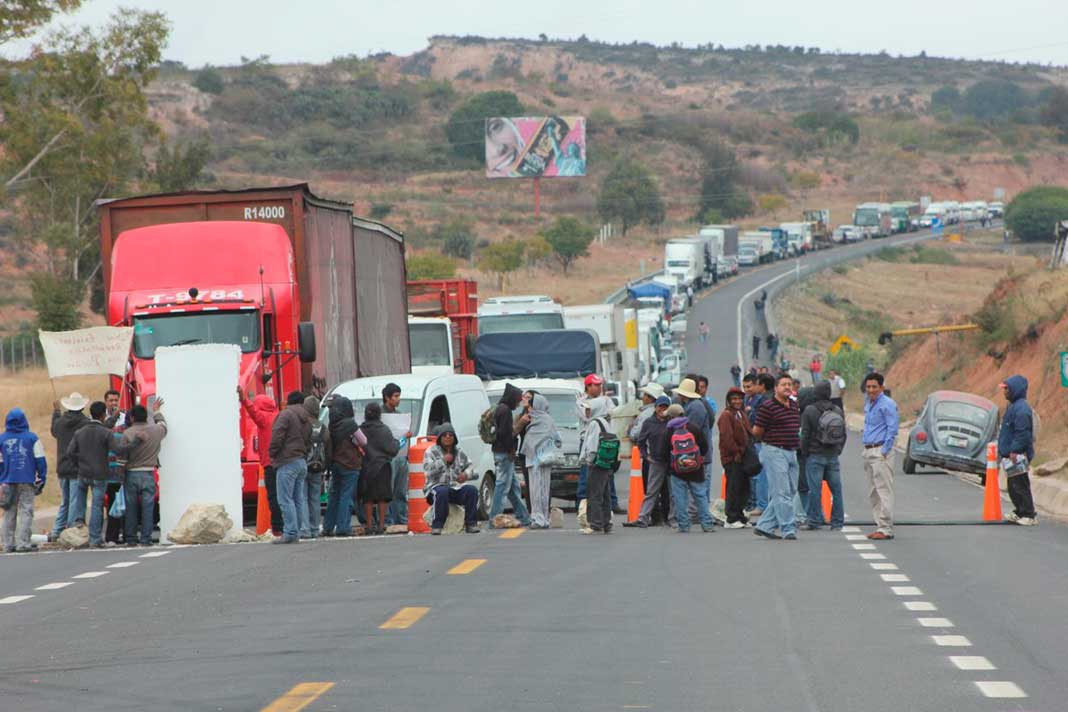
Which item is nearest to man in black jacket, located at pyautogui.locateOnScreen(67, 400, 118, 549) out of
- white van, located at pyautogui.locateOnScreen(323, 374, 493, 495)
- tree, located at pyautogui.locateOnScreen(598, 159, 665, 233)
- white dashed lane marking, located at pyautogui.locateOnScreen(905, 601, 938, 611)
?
white van, located at pyautogui.locateOnScreen(323, 374, 493, 495)

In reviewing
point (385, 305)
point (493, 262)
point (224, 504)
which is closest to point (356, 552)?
point (224, 504)

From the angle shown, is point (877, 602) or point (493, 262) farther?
point (493, 262)

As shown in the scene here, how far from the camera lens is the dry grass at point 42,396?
33.1 metres

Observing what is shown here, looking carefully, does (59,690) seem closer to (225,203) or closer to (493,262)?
(225,203)

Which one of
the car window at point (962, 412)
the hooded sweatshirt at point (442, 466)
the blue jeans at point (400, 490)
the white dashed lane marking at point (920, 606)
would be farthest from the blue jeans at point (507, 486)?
the car window at point (962, 412)

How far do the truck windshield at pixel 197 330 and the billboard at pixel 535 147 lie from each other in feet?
370

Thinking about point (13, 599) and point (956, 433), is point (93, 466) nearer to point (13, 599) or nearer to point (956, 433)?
point (13, 599)

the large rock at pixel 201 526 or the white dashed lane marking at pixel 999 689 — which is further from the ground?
the white dashed lane marking at pixel 999 689

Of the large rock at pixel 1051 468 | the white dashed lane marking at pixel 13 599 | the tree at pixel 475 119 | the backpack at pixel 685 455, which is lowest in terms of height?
the large rock at pixel 1051 468

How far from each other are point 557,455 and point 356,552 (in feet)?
12.0

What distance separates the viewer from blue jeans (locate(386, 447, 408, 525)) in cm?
2148

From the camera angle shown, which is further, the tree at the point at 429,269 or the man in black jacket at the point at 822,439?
the tree at the point at 429,269

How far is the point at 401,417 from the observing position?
21859mm

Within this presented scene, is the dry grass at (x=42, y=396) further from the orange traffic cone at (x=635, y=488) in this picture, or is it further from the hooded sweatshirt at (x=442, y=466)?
the orange traffic cone at (x=635, y=488)
